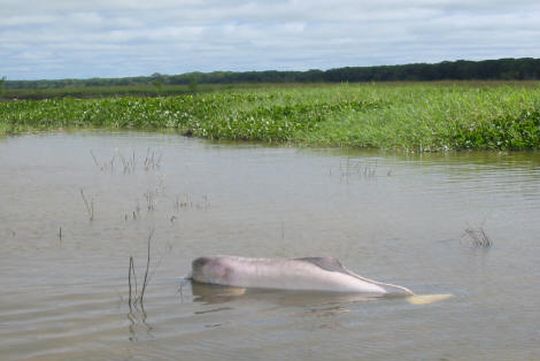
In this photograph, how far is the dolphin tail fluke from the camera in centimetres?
599

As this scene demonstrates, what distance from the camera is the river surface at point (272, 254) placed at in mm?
5250

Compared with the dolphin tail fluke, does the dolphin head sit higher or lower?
higher

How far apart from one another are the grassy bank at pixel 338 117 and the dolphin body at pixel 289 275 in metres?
11.3

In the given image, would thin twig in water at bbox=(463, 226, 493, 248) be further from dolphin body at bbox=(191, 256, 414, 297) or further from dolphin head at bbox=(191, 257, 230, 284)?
dolphin head at bbox=(191, 257, 230, 284)

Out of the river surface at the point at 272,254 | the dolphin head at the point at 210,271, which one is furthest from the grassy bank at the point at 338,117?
the dolphin head at the point at 210,271

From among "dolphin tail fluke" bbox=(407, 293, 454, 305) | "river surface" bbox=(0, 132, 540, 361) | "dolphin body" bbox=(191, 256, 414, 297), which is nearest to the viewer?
"river surface" bbox=(0, 132, 540, 361)

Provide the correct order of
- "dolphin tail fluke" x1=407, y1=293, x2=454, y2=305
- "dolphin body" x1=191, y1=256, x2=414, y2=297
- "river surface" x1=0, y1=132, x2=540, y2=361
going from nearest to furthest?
"river surface" x1=0, y1=132, x2=540, y2=361, "dolphin tail fluke" x1=407, y1=293, x2=454, y2=305, "dolphin body" x1=191, y1=256, x2=414, y2=297

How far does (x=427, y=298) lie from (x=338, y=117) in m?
16.3

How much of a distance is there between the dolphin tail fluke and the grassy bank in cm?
1134

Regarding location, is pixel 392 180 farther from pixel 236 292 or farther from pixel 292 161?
pixel 236 292

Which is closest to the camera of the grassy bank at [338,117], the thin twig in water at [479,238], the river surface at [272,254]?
the river surface at [272,254]

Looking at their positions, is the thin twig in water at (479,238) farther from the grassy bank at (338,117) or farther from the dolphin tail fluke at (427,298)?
the grassy bank at (338,117)

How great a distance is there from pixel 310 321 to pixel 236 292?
892mm

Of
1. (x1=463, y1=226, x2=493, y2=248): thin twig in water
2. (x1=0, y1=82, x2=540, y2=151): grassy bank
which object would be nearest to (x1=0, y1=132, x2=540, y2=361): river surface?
(x1=463, y1=226, x2=493, y2=248): thin twig in water
